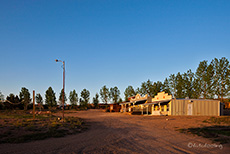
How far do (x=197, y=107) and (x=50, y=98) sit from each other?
62106 millimetres

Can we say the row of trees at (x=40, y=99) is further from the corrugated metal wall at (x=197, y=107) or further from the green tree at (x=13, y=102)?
the corrugated metal wall at (x=197, y=107)

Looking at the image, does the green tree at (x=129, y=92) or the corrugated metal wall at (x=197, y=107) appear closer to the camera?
the corrugated metal wall at (x=197, y=107)

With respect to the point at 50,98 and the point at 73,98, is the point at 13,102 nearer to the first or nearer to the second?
the point at 50,98

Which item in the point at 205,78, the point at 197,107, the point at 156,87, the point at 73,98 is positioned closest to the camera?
the point at 197,107

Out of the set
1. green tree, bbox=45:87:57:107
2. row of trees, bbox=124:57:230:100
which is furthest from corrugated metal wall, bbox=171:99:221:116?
green tree, bbox=45:87:57:107

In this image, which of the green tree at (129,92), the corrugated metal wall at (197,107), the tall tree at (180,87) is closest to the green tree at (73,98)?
the green tree at (129,92)

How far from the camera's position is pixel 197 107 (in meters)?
31.5

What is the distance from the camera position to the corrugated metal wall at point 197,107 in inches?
1233

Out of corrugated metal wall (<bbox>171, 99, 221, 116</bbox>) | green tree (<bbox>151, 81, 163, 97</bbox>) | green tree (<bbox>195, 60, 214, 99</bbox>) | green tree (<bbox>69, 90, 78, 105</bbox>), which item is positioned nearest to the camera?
corrugated metal wall (<bbox>171, 99, 221, 116</bbox>)

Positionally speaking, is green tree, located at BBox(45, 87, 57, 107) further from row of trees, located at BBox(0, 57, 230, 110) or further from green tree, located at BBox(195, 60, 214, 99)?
green tree, located at BBox(195, 60, 214, 99)

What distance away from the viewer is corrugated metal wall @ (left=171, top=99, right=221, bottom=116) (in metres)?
31.3

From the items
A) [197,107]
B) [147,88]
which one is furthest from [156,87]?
[197,107]

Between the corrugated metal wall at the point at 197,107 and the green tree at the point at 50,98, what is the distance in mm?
58976

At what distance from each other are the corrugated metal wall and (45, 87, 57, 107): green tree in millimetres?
58976
